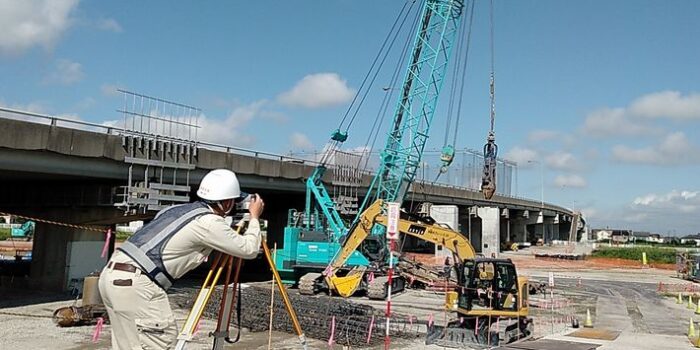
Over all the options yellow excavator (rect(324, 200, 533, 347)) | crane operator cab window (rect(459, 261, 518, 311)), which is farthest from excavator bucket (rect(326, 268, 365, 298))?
crane operator cab window (rect(459, 261, 518, 311))

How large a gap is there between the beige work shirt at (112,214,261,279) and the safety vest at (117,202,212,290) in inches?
1.1

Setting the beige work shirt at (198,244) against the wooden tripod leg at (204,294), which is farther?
the wooden tripod leg at (204,294)

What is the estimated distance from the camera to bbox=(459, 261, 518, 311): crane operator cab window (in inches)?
619

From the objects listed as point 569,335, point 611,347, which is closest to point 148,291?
point 611,347

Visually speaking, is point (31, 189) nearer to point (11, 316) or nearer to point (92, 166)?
point (92, 166)

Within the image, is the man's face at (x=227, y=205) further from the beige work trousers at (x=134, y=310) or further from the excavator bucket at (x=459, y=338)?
the excavator bucket at (x=459, y=338)

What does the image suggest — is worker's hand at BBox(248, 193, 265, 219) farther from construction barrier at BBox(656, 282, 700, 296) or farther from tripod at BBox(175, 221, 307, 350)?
construction barrier at BBox(656, 282, 700, 296)

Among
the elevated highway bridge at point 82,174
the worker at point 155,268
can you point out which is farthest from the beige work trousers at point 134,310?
the elevated highway bridge at point 82,174

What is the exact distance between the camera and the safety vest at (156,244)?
394 centimetres

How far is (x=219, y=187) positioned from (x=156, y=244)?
574mm

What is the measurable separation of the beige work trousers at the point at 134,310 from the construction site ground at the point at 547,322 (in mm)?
10556

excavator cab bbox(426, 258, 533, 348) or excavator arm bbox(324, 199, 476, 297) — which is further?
excavator arm bbox(324, 199, 476, 297)

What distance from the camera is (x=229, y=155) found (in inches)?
1118

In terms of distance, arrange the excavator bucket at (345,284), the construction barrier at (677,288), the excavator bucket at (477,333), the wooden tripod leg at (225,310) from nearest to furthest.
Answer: the wooden tripod leg at (225,310), the excavator bucket at (477,333), the excavator bucket at (345,284), the construction barrier at (677,288)
